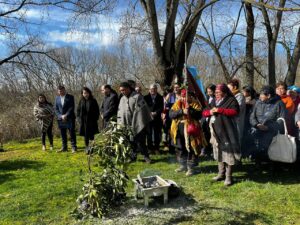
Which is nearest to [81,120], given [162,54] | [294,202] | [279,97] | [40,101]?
[40,101]

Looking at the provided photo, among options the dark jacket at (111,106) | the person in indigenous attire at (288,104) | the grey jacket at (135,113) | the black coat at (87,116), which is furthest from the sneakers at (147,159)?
the person in indigenous attire at (288,104)

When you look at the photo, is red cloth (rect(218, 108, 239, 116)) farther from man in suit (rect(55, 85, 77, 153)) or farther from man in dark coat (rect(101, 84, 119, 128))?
man in suit (rect(55, 85, 77, 153))

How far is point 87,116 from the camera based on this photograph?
29.2 feet

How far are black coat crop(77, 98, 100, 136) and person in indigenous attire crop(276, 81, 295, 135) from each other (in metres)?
4.73

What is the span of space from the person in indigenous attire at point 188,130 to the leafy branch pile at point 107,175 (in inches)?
74.0

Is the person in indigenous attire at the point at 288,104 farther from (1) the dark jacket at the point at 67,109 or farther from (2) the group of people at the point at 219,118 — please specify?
(1) the dark jacket at the point at 67,109

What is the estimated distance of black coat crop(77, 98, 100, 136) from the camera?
8898 mm

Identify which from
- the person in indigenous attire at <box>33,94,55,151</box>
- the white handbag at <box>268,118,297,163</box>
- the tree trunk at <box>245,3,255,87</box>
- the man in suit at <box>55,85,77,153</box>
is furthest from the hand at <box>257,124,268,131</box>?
the tree trunk at <box>245,3,255,87</box>

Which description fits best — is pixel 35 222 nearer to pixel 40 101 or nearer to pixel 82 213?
pixel 82 213

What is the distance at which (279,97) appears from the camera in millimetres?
6402

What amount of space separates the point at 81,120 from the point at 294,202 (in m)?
5.81

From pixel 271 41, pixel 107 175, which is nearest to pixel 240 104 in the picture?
pixel 107 175

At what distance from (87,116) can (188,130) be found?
11.9 feet

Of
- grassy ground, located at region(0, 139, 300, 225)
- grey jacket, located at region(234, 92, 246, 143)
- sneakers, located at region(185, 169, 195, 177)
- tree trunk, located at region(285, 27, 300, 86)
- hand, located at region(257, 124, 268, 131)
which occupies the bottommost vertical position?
grassy ground, located at region(0, 139, 300, 225)
